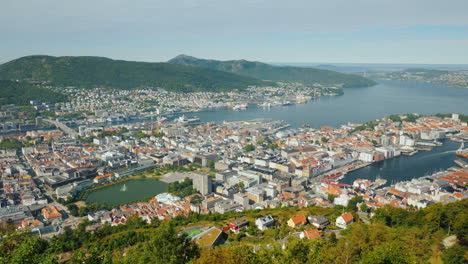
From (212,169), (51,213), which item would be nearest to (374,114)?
(212,169)

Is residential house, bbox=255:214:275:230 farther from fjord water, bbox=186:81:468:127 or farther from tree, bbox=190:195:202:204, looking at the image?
fjord water, bbox=186:81:468:127

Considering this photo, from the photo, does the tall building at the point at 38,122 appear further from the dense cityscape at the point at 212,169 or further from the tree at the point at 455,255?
the tree at the point at 455,255

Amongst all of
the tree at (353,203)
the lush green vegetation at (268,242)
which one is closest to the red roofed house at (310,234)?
the lush green vegetation at (268,242)

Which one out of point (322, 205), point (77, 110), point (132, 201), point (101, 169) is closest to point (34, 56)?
point (77, 110)

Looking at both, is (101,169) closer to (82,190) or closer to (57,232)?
(82,190)

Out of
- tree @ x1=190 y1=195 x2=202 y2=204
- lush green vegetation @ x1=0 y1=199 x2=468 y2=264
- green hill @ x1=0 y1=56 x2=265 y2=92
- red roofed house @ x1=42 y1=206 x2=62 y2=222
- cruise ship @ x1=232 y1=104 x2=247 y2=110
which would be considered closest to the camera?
lush green vegetation @ x1=0 y1=199 x2=468 y2=264

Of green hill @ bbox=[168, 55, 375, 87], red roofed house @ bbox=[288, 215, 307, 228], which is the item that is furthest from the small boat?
green hill @ bbox=[168, 55, 375, 87]
